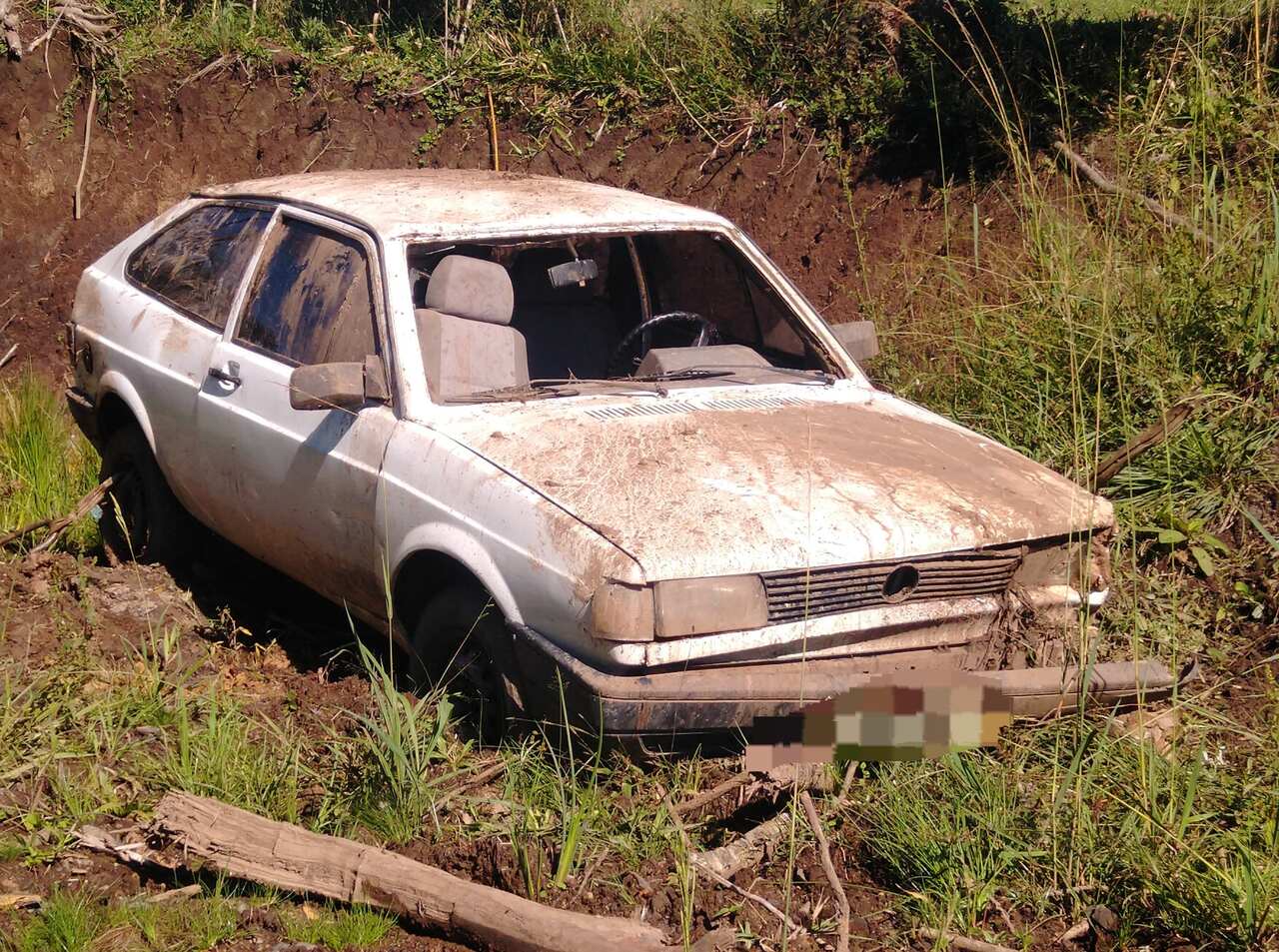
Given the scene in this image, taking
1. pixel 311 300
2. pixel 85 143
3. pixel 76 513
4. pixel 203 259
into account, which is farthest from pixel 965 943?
pixel 85 143

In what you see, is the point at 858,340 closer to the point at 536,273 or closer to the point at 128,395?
the point at 536,273

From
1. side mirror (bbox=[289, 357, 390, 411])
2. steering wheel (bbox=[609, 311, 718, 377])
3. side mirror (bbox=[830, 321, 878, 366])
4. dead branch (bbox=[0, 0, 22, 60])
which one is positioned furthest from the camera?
dead branch (bbox=[0, 0, 22, 60])

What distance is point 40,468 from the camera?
6504 millimetres

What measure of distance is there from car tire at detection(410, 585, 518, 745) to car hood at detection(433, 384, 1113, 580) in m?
0.39

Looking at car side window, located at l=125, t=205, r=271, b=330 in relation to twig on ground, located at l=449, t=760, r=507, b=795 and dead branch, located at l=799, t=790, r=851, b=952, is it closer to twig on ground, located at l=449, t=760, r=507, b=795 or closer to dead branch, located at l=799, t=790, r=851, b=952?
twig on ground, located at l=449, t=760, r=507, b=795

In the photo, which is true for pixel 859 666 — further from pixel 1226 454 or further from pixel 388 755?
pixel 1226 454

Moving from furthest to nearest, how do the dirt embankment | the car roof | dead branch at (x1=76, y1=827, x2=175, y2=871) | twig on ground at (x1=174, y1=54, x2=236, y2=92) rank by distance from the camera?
twig on ground at (x1=174, y1=54, x2=236, y2=92), the dirt embankment, the car roof, dead branch at (x1=76, y1=827, x2=175, y2=871)

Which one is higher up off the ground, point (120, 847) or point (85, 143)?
point (85, 143)

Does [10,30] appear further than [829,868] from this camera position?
Yes

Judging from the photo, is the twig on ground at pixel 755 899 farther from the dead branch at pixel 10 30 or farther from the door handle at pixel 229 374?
the dead branch at pixel 10 30

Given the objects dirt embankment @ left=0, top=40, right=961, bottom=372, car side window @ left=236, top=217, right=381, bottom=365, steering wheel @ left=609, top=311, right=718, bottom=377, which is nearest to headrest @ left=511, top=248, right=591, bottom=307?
steering wheel @ left=609, top=311, right=718, bottom=377

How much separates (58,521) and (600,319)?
2.39 m

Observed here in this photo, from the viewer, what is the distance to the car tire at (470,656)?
3775 millimetres

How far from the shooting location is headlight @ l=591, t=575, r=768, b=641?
345 centimetres
